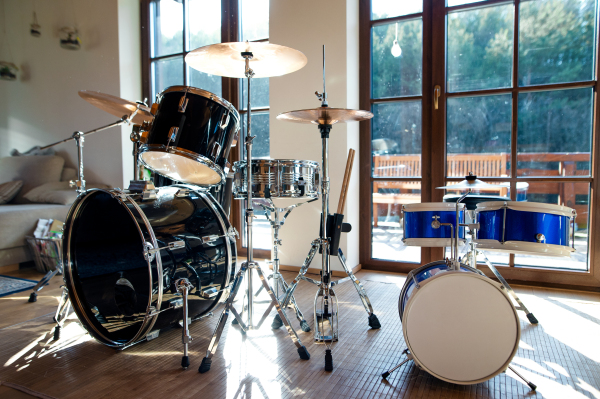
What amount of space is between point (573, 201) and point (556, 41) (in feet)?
3.73

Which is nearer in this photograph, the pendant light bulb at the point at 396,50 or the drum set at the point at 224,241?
the drum set at the point at 224,241

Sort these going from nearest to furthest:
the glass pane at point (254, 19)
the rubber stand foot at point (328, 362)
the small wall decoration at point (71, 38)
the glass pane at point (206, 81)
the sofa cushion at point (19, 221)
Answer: the rubber stand foot at point (328, 362) < the sofa cushion at point (19, 221) < the glass pane at point (254, 19) < the glass pane at point (206, 81) < the small wall decoration at point (71, 38)

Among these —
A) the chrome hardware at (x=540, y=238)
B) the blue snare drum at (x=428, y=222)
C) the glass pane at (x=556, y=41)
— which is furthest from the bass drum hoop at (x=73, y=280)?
the glass pane at (x=556, y=41)

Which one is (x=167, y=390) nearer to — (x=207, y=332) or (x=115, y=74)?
(x=207, y=332)

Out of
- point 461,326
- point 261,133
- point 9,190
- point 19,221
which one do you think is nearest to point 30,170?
point 9,190

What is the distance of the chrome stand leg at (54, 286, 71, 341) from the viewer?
2.21 m

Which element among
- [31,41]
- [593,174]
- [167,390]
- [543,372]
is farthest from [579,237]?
[31,41]

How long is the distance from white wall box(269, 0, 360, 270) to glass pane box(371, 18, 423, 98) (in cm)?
18

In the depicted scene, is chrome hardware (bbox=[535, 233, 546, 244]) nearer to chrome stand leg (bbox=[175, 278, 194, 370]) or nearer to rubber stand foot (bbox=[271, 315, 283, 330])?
rubber stand foot (bbox=[271, 315, 283, 330])

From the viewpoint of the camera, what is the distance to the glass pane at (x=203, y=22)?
405 cm

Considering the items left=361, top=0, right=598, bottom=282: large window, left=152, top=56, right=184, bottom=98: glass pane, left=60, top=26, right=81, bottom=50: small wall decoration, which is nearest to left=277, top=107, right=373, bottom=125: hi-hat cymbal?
left=361, top=0, right=598, bottom=282: large window

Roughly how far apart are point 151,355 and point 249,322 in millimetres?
500

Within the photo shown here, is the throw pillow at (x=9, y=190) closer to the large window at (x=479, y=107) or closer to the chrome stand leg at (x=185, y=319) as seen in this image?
the chrome stand leg at (x=185, y=319)

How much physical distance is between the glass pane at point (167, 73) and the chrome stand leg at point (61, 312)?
260 centimetres
